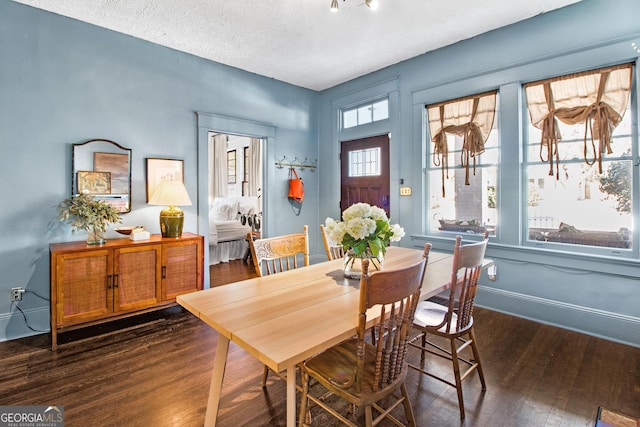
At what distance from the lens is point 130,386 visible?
2113 millimetres

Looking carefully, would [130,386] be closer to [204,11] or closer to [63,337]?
[63,337]

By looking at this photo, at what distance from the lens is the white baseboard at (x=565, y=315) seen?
107 inches

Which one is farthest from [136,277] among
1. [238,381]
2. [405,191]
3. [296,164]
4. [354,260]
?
[405,191]

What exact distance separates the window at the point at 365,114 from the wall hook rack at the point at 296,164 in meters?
0.80

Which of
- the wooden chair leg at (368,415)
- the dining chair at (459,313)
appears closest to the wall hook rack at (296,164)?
the dining chair at (459,313)

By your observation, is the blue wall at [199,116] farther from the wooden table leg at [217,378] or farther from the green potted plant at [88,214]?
the wooden table leg at [217,378]

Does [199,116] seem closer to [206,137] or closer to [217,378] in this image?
[206,137]

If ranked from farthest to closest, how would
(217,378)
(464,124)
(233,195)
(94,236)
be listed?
(233,195), (464,124), (94,236), (217,378)

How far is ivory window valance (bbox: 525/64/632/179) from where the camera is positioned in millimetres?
2746

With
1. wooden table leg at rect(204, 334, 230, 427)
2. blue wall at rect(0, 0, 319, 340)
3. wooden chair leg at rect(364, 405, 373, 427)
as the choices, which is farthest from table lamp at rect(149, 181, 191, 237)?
wooden chair leg at rect(364, 405, 373, 427)

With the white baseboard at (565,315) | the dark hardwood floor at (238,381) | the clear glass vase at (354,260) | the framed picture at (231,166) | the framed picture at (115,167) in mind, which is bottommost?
the dark hardwood floor at (238,381)

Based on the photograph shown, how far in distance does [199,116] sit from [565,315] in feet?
14.7

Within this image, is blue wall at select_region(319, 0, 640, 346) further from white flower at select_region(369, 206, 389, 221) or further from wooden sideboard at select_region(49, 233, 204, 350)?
wooden sideboard at select_region(49, 233, 204, 350)

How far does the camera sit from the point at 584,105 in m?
2.88
